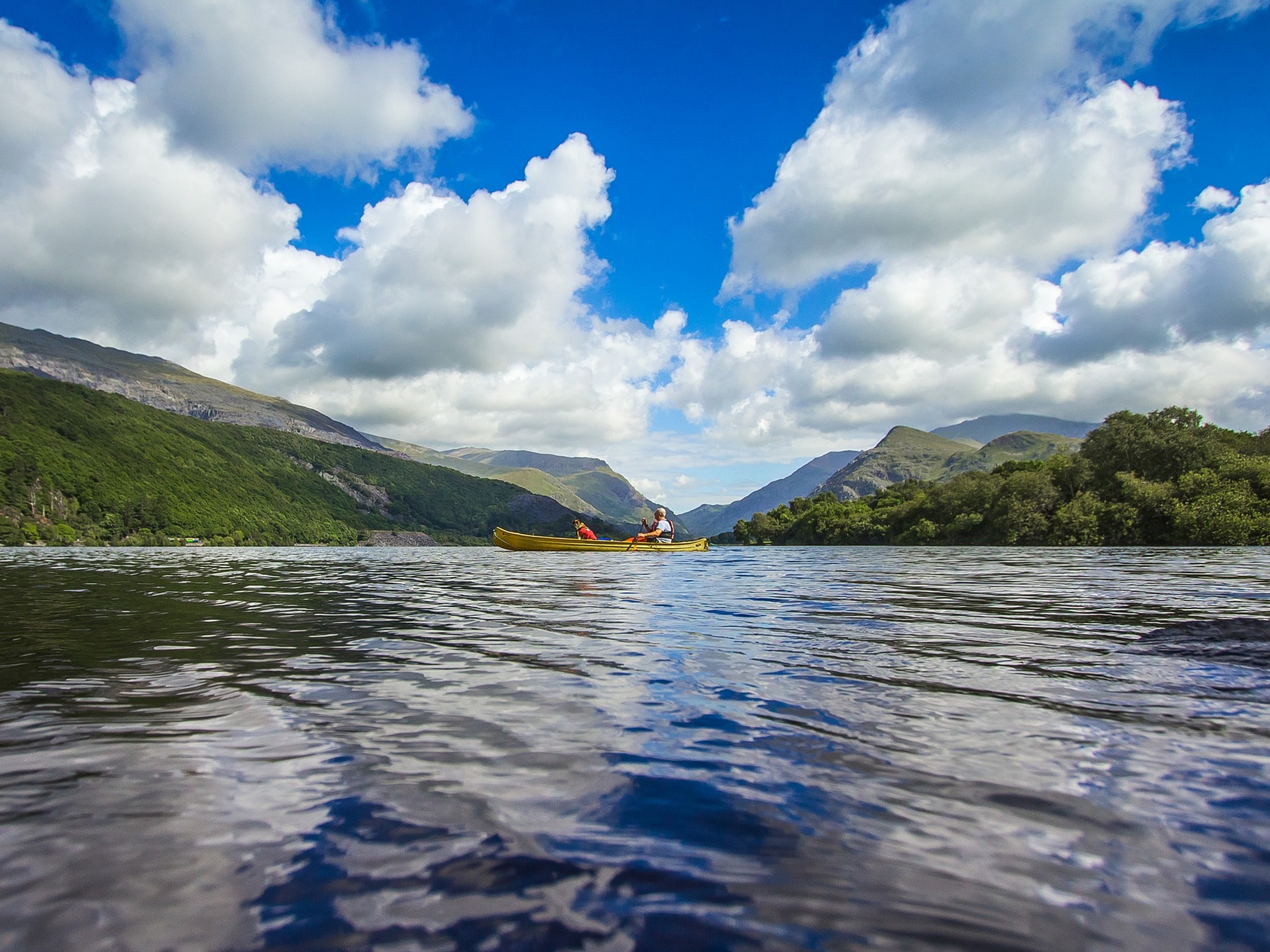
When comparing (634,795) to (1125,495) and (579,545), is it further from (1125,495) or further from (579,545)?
(1125,495)

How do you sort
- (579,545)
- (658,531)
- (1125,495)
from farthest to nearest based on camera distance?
(1125,495) < (658,531) < (579,545)

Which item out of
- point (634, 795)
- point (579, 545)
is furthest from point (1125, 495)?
point (634, 795)

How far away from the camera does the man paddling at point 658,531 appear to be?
66.4 metres

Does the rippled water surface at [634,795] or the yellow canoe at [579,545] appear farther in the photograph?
the yellow canoe at [579,545]

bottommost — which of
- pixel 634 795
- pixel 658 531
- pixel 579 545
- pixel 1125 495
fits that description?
pixel 579 545

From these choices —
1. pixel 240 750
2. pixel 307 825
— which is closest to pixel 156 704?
pixel 240 750

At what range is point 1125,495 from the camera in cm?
7850

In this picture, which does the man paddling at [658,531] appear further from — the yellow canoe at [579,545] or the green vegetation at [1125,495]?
the green vegetation at [1125,495]

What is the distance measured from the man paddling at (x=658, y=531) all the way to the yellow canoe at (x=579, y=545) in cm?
48

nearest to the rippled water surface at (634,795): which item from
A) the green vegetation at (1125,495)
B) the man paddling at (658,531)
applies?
the man paddling at (658,531)

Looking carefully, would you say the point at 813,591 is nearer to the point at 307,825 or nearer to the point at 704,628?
the point at 704,628

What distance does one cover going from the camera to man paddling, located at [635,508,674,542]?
218ft

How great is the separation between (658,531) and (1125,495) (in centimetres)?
5905

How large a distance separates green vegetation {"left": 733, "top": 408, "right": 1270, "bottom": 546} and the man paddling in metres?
51.8
